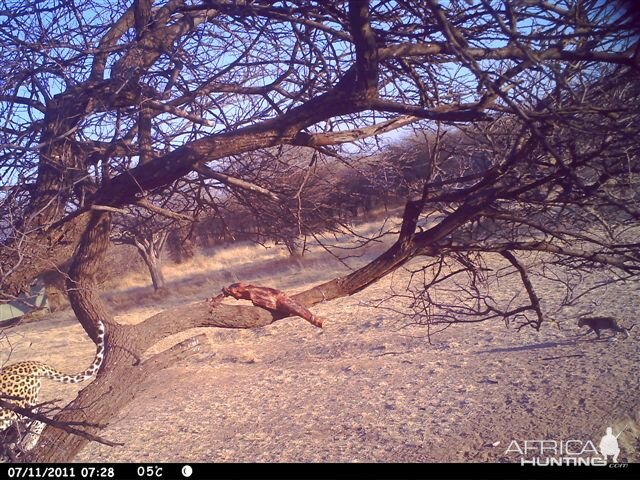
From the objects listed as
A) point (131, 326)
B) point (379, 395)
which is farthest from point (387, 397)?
point (131, 326)

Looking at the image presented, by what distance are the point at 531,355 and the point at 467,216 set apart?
220 inches

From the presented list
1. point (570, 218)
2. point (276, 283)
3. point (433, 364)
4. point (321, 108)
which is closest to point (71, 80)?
point (321, 108)

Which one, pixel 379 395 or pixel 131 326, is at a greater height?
pixel 131 326

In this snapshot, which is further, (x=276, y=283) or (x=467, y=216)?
(x=276, y=283)

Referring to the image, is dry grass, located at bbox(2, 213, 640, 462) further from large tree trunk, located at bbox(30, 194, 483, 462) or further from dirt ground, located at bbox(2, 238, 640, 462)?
large tree trunk, located at bbox(30, 194, 483, 462)

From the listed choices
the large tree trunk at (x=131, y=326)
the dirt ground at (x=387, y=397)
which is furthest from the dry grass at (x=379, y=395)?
the large tree trunk at (x=131, y=326)

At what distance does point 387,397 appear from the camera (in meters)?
8.14

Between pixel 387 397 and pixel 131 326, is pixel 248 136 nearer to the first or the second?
pixel 131 326

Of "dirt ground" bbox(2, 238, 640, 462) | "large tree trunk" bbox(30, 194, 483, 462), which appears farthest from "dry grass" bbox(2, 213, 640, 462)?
"large tree trunk" bbox(30, 194, 483, 462)

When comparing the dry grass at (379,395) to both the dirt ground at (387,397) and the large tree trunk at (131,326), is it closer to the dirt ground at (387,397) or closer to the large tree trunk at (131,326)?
the dirt ground at (387,397)

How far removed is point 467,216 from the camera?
3.95 m

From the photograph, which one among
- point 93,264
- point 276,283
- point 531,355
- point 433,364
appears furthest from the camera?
point 276,283

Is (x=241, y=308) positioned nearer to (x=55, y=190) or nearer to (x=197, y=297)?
(x=55, y=190)

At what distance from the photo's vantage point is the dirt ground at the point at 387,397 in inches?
233
